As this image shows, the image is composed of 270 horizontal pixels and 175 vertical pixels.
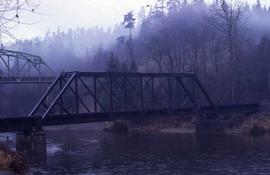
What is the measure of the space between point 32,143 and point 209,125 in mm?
30546

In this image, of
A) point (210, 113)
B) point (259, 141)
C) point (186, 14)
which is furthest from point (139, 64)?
point (259, 141)

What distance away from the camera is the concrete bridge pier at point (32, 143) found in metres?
45.9

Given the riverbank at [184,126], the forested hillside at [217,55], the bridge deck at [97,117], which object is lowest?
the riverbank at [184,126]

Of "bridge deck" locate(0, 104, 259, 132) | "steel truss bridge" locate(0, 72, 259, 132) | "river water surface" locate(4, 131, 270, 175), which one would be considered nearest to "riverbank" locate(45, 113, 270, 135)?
"bridge deck" locate(0, 104, 259, 132)

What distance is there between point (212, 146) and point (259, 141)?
20.1 feet

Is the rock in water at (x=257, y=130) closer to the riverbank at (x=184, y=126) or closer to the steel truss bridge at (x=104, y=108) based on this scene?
the riverbank at (x=184, y=126)

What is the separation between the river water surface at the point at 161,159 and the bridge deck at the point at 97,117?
10.5ft

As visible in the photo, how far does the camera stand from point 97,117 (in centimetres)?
5591

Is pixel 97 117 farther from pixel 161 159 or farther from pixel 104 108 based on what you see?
pixel 161 159

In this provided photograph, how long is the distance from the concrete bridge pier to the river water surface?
3.36 ft

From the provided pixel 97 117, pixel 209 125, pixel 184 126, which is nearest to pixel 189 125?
pixel 184 126

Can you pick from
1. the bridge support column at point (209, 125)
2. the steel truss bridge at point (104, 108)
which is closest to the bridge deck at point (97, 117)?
the steel truss bridge at point (104, 108)

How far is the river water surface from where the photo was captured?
33469 millimetres

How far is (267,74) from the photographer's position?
3391 inches
